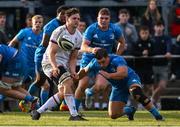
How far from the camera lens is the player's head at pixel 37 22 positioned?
678 inches

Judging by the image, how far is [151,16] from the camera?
19.4 meters

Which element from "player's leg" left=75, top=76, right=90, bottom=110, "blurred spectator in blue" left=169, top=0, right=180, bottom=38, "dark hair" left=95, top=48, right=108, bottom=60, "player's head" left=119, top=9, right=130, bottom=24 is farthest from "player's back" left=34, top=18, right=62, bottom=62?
"blurred spectator in blue" left=169, top=0, right=180, bottom=38

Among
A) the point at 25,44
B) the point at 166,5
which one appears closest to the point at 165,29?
the point at 166,5

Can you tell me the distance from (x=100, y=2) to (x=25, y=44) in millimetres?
3154

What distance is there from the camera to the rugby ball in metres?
13.9

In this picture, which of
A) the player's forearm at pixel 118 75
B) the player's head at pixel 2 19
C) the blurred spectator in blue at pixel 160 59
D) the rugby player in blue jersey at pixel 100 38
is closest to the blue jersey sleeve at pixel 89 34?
the rugby player in blue jersey at pixel 100 38

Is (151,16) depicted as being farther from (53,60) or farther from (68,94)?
(68,94)

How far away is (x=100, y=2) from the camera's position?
2025cm

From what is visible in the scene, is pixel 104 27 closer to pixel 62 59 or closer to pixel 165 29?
pixel 62 59

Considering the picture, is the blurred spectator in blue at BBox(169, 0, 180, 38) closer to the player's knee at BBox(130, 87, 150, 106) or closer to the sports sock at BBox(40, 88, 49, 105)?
the sports sock at BBox(40, 88, 49, 105)

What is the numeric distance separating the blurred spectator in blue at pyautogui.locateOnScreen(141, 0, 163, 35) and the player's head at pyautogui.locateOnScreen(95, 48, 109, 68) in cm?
598

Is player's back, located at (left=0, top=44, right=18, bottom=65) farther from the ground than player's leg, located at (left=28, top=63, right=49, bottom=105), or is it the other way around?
player's back, located at (left=0, top=44, right=18, bottom=65)

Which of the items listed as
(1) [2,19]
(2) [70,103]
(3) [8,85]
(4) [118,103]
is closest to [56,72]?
(2) [70,103]

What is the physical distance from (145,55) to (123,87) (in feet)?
16.0
